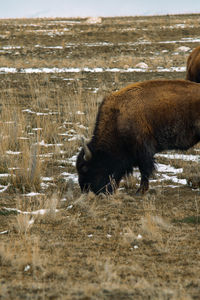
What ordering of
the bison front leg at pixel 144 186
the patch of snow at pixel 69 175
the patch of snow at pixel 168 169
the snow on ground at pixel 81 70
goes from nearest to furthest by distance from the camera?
the bison front leg at pixel 144 186 → the patch of snow at pixel 69 175 → the patch of snow at pixel 168 169 → the snow on ground at pixel 81 70

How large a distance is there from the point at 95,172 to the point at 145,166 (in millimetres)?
679

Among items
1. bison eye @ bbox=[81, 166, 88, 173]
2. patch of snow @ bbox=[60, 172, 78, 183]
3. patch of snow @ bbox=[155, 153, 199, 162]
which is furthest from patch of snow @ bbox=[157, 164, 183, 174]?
bison eye @ bbox=[81, 166, 88, 173]

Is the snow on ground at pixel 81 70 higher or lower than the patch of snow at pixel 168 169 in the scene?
lower

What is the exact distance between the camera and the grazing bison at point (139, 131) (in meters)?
6.81

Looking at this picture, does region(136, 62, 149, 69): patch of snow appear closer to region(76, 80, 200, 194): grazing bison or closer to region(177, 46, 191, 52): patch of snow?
region(177, 46, 191, 52): patch of snow

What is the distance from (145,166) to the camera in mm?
6898

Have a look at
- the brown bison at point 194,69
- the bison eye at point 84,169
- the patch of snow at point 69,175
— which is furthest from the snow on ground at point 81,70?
the bison eye at point 84,169

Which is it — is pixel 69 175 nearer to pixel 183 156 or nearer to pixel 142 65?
pixel 183 156

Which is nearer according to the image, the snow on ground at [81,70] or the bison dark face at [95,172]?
the bison dark face at [95,172]

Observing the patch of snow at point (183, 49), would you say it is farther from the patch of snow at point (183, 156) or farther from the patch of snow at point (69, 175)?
the patch of snow at point (69, 175)

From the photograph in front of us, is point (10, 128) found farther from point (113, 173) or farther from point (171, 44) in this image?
point (171, 44)

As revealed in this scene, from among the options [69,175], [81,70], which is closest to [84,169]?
[69,175]

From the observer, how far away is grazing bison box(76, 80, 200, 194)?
6.81 meters

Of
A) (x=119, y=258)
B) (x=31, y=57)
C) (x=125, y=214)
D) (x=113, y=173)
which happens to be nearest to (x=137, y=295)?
(x=119, y=258)
